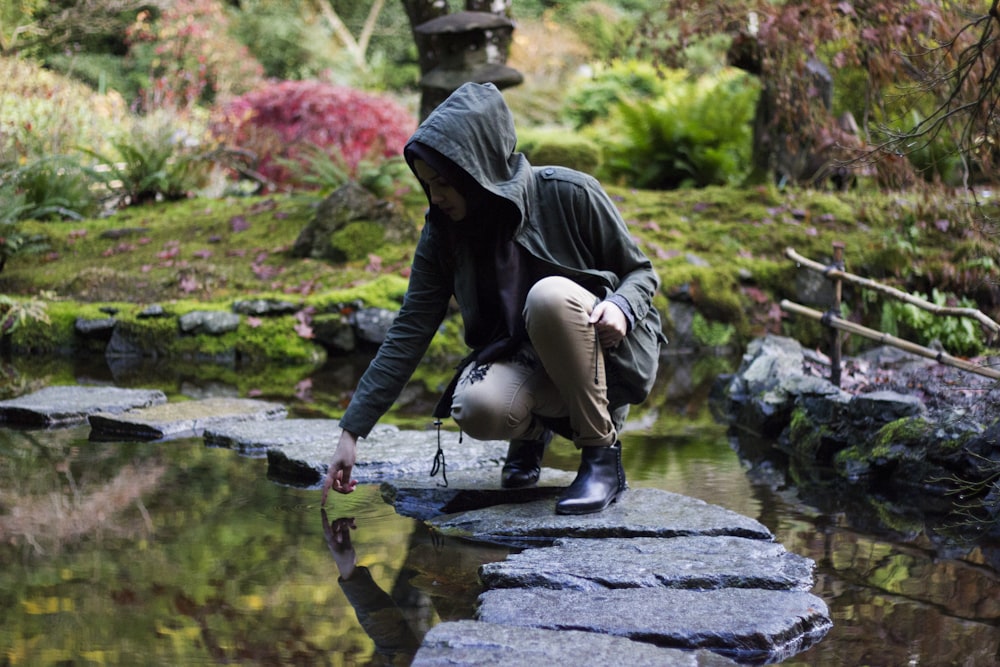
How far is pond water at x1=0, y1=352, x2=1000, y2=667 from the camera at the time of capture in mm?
2100

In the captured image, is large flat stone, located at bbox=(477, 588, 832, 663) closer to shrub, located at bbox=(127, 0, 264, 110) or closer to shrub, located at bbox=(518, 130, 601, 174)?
shrub, located at bbox=(518, 130, 601, 174)

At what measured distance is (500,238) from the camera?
288cm

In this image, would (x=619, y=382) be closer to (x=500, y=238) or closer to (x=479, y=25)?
(x=500, y=238)

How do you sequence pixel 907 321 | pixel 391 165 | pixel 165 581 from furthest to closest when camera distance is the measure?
pixel 391 165 → pixel 907 321 → pixel 165 581

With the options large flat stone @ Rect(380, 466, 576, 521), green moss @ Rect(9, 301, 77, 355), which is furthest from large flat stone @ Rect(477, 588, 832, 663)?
green moss @ Rect(9, 301, 77, 355)

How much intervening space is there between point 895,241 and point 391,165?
4.00 m

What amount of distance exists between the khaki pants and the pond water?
0.37 meters

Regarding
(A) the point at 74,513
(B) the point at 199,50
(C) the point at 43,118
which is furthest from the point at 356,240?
(B) the point at 199,50

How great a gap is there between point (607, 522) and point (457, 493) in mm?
589

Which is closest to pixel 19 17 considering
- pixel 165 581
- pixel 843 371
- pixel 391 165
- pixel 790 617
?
pixel 391 165

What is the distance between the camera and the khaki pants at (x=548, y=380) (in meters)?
2.69

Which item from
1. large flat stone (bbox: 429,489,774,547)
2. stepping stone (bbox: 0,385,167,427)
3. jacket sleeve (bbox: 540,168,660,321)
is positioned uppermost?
jacket sleeve (bbox: 540,168,660,321)

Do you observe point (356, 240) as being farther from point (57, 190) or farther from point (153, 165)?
point (57, 190)

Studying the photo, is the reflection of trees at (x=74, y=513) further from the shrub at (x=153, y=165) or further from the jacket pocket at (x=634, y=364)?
the shrub at (x=153, y=165)
